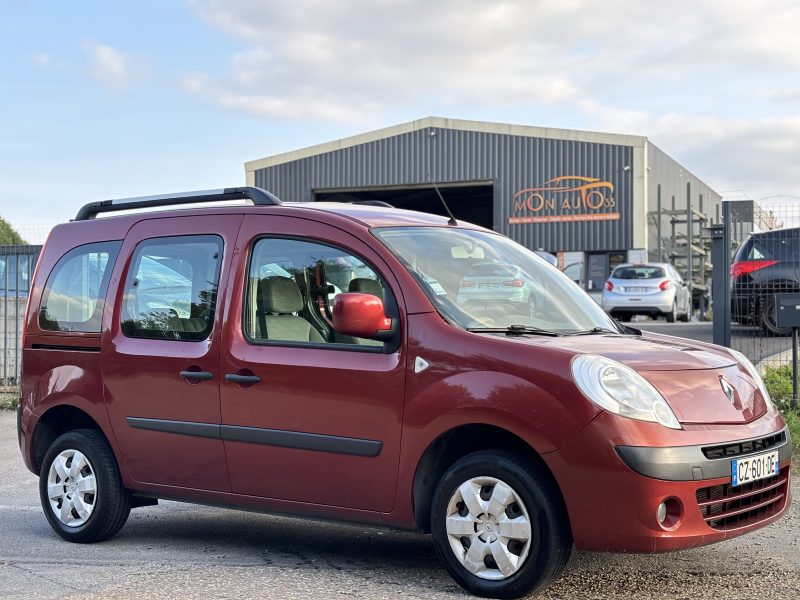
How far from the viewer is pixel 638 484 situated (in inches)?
164

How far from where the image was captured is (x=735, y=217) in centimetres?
1093

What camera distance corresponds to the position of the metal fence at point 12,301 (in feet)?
44.4

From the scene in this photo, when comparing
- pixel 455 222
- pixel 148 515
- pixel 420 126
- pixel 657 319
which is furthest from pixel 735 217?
pixel 420 126

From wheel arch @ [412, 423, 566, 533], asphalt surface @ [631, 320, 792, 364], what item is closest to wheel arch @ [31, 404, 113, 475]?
wheel arch @ [412, 423, 566, 533]

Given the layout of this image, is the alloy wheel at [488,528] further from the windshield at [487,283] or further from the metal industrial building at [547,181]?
the metal industrial building at [547,181]

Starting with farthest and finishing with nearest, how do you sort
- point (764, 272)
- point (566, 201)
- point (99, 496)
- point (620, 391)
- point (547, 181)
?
point (547, 181) < point (566, 201) < point (764, 272) < point (99, 496) < point (620, 391)

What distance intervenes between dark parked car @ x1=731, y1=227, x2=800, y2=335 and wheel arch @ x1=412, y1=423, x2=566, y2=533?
7.42 meters

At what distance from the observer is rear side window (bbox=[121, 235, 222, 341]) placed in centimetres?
556

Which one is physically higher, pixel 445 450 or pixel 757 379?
pixel 757 379

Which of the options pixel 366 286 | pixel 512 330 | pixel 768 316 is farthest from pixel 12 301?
pixel 512 330

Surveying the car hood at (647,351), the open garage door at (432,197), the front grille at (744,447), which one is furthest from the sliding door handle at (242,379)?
the open garage door at (432,197)

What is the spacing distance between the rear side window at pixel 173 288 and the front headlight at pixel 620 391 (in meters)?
2.11

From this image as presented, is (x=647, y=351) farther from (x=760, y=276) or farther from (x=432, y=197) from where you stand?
(x=432, y=197)

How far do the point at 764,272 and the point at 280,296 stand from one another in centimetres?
803
